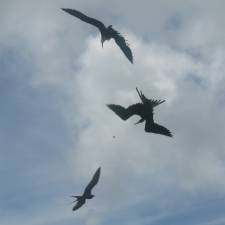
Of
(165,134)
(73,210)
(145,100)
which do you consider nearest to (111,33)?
(145,100)

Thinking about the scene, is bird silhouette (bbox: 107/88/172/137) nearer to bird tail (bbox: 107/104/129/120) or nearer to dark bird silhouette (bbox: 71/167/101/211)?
bird tail (bbox: 107/104/129/120)

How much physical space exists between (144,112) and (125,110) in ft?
6.99

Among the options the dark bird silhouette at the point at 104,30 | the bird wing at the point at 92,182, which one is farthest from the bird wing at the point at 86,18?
the bird wing at the point at 92,182

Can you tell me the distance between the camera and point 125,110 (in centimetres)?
3447

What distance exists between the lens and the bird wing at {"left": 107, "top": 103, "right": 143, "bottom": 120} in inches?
1305

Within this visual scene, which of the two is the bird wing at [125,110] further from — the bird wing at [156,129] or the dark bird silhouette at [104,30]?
the dark bird silhouette at [104,30]

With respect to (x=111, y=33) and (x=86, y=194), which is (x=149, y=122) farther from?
(x=86, y=194)

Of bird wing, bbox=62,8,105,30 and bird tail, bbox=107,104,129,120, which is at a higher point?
bird wing, bbox=62,8,105,30

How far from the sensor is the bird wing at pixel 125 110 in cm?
3316

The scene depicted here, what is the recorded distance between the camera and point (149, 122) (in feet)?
113

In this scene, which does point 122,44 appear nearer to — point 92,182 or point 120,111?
point 120,111

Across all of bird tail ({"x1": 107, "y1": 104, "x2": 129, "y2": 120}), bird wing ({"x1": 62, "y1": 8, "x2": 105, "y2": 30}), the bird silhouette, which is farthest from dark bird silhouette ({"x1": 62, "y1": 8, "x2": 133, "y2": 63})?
bird tail ({"x1": 107, "y1": 104, "x2": 129, "y2": 120})

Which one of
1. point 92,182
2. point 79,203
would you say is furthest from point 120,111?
point 79,203

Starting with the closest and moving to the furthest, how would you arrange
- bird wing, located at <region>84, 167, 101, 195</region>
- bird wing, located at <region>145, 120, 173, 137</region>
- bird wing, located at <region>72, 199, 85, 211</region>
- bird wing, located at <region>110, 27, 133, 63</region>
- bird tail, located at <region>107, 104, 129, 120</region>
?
bird wing, located at <region>110, 27, 133, 63</region> < bird tail, located at <region>107, 104, 129, 120</region> < bird wing, located at <region>145, 120, 173, 137</region> < bird wing, located at <region>72, 199, 85, 211</region> < bird wing, located at <region>84, 167, 101, 195</region>
